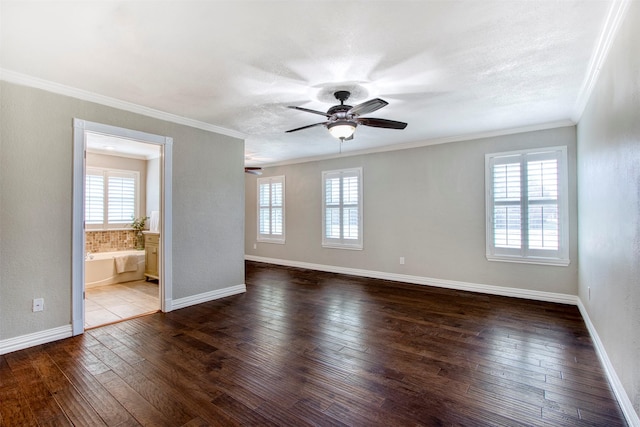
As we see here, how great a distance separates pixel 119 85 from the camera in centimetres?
311

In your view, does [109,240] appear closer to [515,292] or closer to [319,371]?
[319,371]

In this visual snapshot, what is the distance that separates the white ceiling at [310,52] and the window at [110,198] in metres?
3.62

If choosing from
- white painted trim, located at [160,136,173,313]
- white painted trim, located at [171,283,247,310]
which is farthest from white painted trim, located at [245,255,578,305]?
white painted trim, located at [160,136,173,313]

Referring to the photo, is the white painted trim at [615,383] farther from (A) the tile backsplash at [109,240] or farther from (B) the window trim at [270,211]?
(A) the tile backsplash at [109,240]

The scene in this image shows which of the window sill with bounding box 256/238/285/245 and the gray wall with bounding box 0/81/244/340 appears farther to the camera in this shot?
the window sill with bounding box 256/238/285/245

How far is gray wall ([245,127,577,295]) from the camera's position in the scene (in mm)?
4578

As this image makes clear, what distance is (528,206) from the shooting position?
460cm

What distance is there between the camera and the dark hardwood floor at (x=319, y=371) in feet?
6.49

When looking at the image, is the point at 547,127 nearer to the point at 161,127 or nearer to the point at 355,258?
the point at 355,258

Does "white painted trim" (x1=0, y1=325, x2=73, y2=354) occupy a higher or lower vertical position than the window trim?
lower

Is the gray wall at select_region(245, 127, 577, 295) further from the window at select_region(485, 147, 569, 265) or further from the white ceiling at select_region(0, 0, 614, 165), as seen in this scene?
the white ceiling at select_region(0, 0, 614, 165)

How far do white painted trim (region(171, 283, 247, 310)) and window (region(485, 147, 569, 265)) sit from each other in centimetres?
402

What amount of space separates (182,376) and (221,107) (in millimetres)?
2856

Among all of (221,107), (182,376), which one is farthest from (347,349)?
(221,107)
